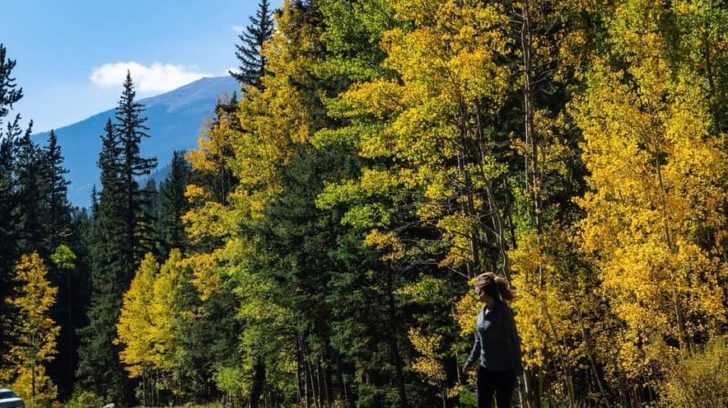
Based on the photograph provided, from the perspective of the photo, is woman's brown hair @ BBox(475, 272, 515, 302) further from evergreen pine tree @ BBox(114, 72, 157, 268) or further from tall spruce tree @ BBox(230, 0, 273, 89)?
evergreen pine tree @ BBox(114, 72, 157, 268)

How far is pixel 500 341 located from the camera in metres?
5.73

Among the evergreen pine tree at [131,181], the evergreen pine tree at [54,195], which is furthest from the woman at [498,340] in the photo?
the evergreen pine tree at [54,195]

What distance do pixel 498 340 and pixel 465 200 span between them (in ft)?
30.6

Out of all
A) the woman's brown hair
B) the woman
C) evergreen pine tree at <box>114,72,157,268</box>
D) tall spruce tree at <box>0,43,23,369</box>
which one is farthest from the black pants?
evergreen pine tree at <box>114,72,157,268</box>

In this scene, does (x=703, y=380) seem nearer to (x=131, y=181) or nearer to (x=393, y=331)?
(x=393, y=331)

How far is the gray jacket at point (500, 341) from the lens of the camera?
5.72 m

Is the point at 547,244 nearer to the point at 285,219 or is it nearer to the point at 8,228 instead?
the point at 285,219

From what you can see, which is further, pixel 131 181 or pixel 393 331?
pixel 131 181

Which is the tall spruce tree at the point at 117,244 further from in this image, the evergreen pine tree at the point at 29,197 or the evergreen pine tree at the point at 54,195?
the evergreen pine tree at the point at 54,195

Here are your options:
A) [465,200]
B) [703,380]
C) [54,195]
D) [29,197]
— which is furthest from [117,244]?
[703,380]

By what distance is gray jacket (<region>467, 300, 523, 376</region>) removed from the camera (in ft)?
18.8

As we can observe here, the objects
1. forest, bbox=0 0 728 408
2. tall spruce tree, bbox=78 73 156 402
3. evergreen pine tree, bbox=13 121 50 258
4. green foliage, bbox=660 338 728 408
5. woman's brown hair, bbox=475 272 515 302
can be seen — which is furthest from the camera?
tall spruce tree, bbox=78 73 156 402

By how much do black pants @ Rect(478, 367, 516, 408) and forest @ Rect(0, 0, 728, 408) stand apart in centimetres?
630

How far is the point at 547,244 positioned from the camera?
1364 centimetres
